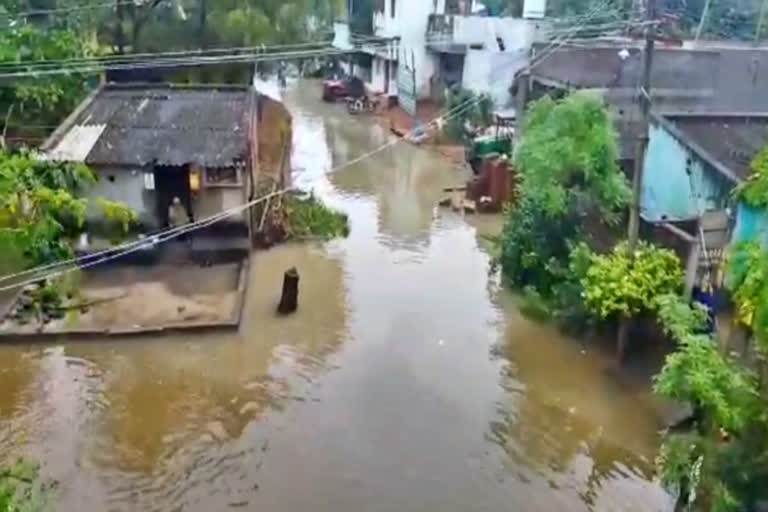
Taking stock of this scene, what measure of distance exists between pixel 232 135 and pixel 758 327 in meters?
13.3

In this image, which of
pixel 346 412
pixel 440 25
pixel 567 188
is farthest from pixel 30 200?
pixel 440 25

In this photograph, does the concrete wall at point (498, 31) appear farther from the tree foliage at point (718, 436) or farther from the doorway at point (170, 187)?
the tree foliage at point (718, 436)

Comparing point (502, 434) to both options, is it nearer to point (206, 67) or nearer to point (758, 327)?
point (758, 327)

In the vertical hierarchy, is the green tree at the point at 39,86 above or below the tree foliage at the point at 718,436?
above

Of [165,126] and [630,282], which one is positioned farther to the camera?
[165,126]

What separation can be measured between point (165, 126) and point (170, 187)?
179 cm

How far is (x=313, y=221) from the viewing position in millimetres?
20594

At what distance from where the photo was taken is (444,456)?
1151 centimetres

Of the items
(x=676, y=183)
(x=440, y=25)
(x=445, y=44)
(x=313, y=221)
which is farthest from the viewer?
(x=440, y=25)

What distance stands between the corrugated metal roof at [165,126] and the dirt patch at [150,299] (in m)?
2.32

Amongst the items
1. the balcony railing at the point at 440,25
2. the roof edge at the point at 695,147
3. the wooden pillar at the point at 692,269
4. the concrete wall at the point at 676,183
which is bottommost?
the wooden pillar at the point at 692,269


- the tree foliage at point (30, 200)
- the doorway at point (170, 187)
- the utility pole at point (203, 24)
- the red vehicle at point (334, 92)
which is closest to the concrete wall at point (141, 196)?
the doorway at point (170, 187)

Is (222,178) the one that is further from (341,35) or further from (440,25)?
(341,35)

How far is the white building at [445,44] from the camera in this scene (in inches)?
1225
